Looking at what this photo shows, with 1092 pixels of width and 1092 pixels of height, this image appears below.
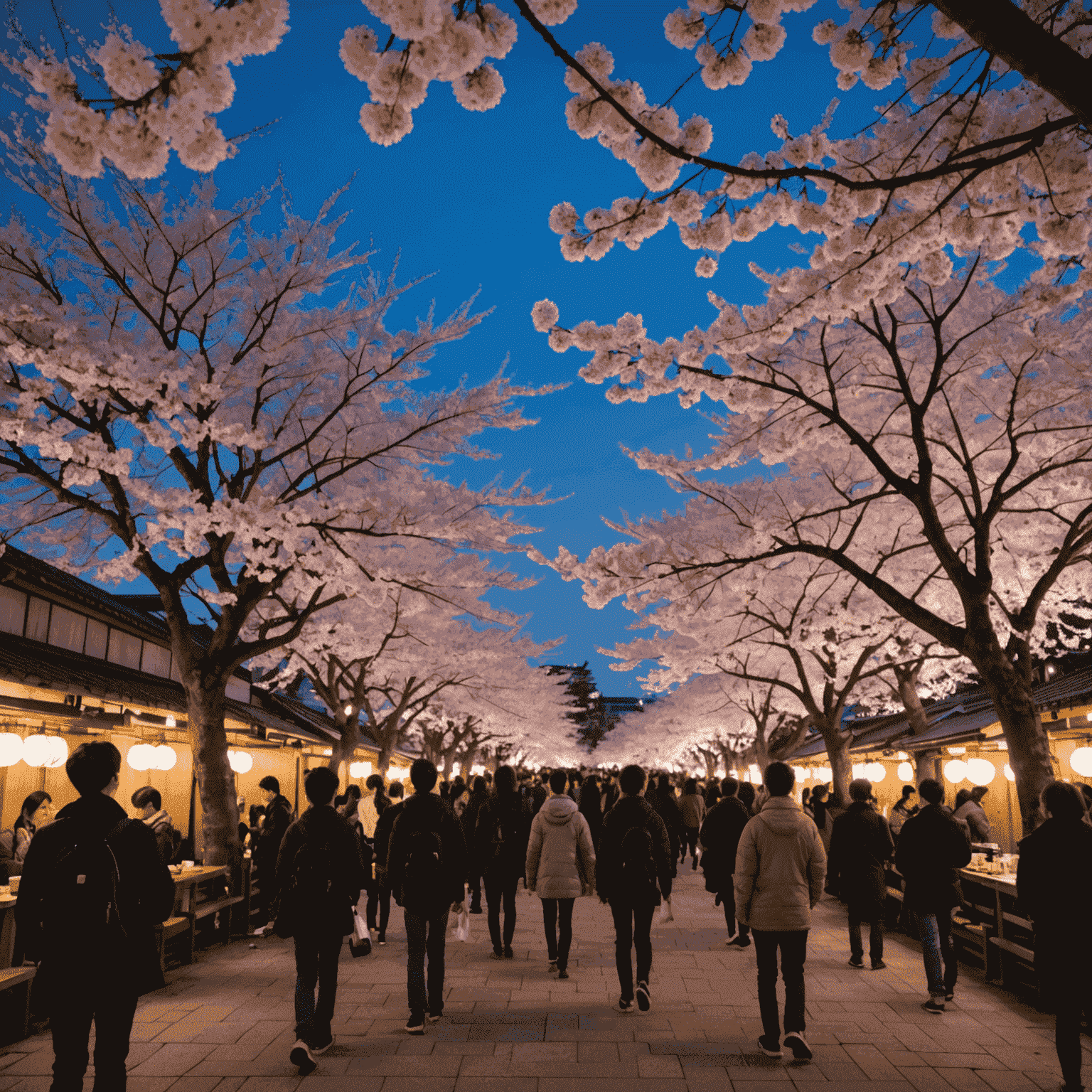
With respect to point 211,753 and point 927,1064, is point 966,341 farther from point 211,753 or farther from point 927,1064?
point 211,753

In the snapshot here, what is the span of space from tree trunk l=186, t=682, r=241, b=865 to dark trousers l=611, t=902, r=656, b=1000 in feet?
18.4

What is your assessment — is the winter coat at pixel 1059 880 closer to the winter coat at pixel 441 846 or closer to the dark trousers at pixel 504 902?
the winter coat at pixel 441 846

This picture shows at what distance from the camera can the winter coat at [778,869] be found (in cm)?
530

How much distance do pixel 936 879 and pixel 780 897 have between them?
2220mm

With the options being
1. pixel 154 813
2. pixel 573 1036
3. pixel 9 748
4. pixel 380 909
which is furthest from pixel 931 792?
pixel 9 748

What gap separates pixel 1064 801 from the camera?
4.66 m

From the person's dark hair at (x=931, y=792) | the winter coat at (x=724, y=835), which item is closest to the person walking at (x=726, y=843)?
the winter coat at (x=724, y=835)

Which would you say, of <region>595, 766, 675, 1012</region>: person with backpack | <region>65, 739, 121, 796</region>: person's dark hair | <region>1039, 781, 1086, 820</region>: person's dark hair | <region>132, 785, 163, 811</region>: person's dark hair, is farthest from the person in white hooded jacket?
<region>65, 739, 121, 796</region>: person's dark hair

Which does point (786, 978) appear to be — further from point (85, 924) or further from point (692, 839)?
point (692, 839)

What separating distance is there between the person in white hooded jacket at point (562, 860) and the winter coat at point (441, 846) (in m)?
1.40

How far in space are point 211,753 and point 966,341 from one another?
1075 centimetres

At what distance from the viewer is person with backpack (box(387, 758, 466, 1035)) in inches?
226

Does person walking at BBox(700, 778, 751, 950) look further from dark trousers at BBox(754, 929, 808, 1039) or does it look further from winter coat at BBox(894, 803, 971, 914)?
dark trousers at BBox(754, 929, 808, 1039)

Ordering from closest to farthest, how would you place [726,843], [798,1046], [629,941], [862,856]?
[798,1046], [629,941], [862,856], [726,843]
